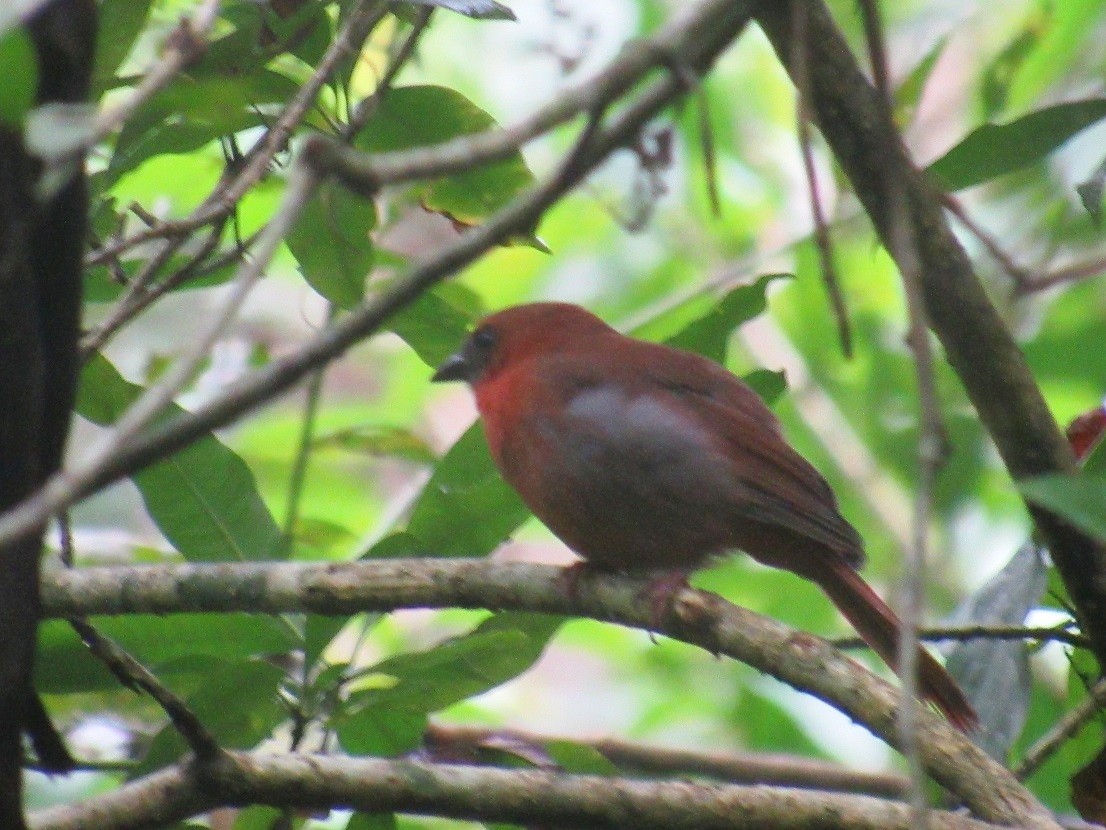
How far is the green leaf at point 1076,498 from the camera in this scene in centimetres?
166

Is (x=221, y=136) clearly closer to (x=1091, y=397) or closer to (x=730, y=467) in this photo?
(x=730, y=467)

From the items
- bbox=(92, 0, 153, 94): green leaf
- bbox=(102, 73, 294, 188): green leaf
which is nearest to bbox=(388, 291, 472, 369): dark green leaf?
bbox=(102, 73, 294, 188): green leaf

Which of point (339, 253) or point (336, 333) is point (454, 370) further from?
point (336, 333)

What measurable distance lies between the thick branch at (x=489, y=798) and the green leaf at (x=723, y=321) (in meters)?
1.07

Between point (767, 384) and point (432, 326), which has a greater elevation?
point (432, 326)

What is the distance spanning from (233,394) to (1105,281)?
4511 millimetres

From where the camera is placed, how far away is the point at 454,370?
3.96m

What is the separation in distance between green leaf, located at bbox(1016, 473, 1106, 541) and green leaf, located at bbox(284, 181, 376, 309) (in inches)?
65.6

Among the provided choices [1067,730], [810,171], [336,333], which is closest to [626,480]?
[1067,730]

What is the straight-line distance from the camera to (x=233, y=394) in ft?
4.74

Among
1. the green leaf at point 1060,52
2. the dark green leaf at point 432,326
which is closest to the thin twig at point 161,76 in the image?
the dark green leaf at point 432,326

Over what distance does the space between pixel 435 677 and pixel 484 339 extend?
1400 mm

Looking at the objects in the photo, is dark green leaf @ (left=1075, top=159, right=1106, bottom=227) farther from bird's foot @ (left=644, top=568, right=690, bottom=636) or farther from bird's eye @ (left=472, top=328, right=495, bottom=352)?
bird's eye @ (left=472, top=328, right=495, bottom=352)

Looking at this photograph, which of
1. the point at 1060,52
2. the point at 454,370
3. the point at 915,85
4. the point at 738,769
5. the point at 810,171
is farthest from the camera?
the point at 1060,52
